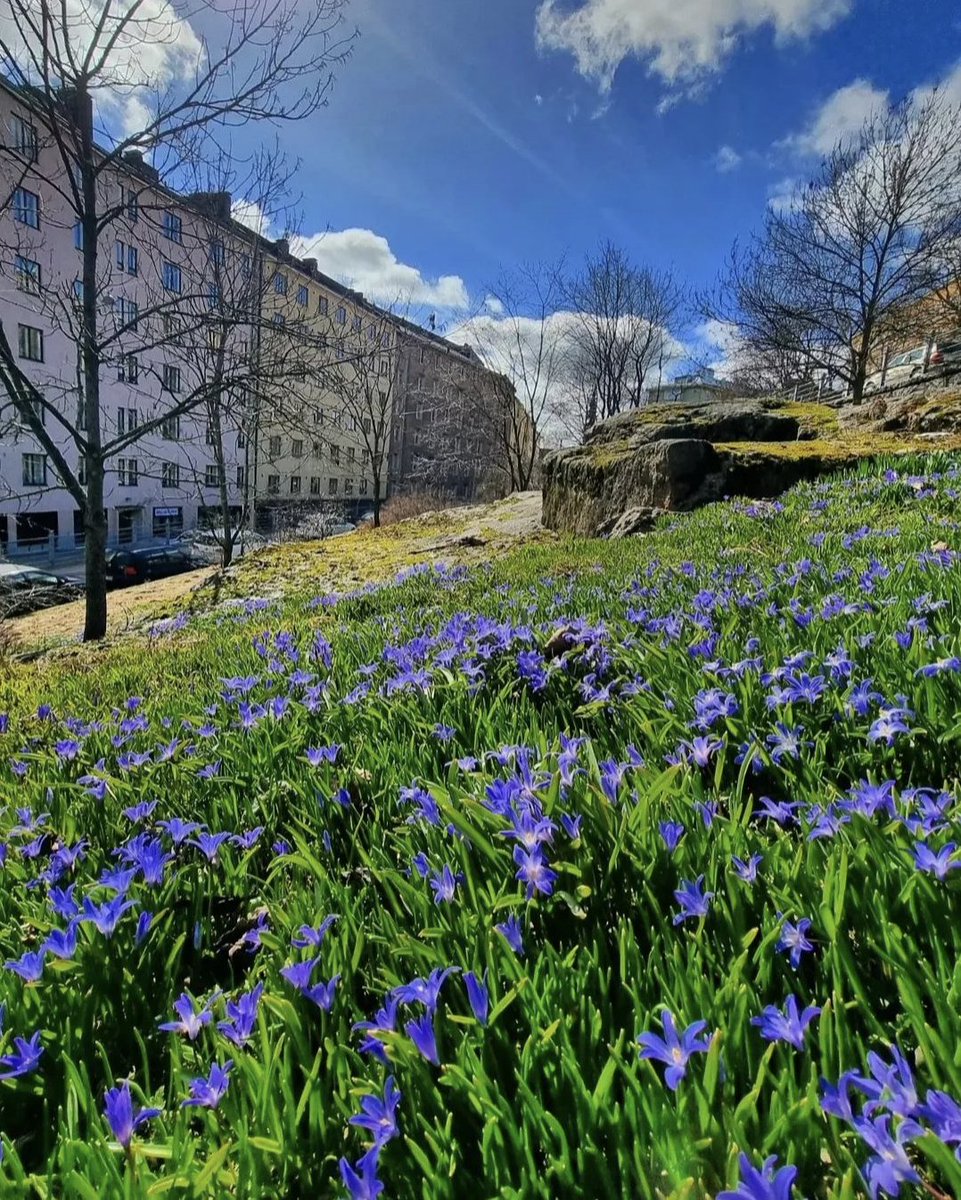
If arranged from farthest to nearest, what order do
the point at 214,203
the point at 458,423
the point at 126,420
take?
the point at 126,420
the point at 458,423
the point at 214,203

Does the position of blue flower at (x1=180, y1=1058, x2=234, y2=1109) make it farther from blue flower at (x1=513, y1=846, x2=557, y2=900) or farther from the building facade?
the building facade

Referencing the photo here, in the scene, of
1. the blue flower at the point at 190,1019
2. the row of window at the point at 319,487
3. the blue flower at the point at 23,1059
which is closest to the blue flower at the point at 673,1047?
the blue flower at the point at 190,1019

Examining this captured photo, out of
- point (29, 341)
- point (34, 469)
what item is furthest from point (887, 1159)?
point (34, 469)

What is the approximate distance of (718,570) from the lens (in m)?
3.42

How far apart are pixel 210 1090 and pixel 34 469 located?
123 ft

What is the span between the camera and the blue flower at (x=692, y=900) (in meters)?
0.93

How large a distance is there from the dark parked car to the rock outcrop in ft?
53.7

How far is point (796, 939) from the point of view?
2.84ft

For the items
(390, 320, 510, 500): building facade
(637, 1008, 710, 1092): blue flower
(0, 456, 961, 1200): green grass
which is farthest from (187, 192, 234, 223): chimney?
(390, 320, 510, 500): building facade

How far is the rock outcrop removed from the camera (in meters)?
6.91

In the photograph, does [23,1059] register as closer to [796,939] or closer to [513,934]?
[513,934]

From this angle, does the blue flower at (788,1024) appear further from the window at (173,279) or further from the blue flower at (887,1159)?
the window at (173,279)

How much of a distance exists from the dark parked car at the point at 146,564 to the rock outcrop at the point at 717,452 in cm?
1636

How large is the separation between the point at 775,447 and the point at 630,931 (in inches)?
→ 299
